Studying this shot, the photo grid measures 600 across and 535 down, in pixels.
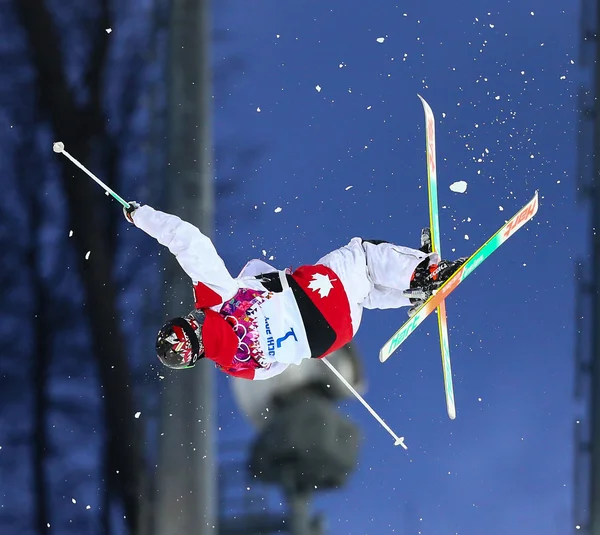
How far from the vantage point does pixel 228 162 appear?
11.5 feet

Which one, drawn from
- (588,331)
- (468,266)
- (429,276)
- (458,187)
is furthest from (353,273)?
(588,331)

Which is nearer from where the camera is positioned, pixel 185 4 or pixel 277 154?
pixel 277 154

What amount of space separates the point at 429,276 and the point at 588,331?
1.24m

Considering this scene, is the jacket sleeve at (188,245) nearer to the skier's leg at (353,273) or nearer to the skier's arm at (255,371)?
the skier's arm at (255,371)

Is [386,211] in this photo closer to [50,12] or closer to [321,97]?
[321,97]

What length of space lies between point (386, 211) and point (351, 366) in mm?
680

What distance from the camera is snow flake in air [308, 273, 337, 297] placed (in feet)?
7.87

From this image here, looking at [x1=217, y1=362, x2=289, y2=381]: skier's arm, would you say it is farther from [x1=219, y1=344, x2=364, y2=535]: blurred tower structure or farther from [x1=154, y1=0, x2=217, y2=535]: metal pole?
[x1=154, y1=0, x2=217, y2=535]: metal pole

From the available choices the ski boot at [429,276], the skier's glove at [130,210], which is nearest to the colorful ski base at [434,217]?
the ski boot at [429,276]

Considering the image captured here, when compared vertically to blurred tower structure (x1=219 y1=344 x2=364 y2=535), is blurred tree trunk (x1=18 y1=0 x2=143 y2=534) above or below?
above

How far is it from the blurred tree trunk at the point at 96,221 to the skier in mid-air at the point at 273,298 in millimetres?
1303

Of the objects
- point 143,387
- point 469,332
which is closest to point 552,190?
point 469,332

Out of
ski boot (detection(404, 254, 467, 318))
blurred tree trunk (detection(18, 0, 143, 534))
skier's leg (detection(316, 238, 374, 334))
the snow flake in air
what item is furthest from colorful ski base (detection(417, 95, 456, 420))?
blurred tree trunk (detection(18, 0, 143, 534))

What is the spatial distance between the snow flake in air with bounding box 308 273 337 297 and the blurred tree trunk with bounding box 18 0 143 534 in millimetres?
1465
